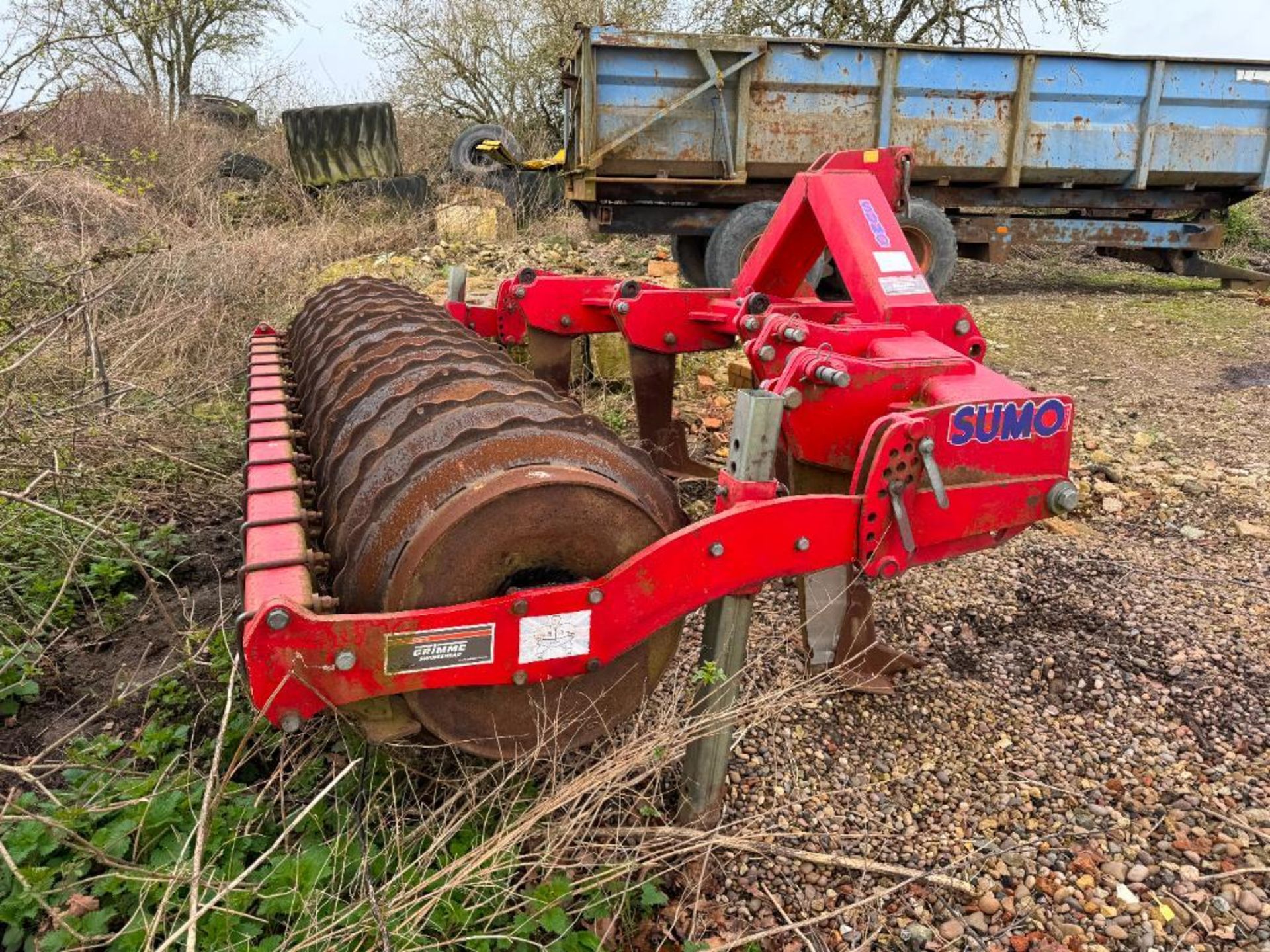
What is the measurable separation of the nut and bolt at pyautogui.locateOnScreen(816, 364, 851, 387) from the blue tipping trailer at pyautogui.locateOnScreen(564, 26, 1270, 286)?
5458 millimetres

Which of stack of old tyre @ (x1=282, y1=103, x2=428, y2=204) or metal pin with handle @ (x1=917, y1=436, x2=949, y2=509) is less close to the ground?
stack of old tyre @ (x1=282, y1=103, x2=428, y2=204)

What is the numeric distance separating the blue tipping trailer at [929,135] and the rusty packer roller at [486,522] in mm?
5637

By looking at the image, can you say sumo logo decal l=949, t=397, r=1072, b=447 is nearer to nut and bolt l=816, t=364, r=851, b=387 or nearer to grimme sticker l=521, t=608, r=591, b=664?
nut and bolt l=816, t=364, r=851, b=387

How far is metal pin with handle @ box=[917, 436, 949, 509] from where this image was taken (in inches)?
83.6

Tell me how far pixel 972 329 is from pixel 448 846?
2.13 m

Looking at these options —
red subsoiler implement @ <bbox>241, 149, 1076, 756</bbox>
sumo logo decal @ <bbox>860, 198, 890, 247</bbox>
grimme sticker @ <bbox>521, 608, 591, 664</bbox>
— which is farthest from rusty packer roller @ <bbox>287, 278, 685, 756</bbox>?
sumo logo decal @ <bbox>860, 198, 890, 247</bbox>

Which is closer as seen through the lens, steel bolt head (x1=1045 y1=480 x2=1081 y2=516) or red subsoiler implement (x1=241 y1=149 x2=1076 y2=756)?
red subsoiler implement (x1=241 y1=149 x2=1076 y2=756)

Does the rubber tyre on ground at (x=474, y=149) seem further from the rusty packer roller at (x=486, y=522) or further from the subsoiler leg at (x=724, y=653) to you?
the subsoiler leg at (x=724, y=653)

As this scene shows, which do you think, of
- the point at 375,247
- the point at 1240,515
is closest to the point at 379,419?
the point at 1240,515

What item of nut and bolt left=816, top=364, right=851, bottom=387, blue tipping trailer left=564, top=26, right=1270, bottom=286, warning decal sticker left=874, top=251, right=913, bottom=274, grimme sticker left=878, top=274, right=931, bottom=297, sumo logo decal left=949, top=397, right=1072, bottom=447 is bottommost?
sumo logo decal left=949, top=397, right=1072, bottom=447

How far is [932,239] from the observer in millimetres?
7785

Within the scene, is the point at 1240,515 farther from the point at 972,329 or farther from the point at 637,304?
the point at 637,304

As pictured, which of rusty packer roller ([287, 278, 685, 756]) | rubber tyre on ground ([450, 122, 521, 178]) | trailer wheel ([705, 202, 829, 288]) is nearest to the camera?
rusty packer roller ([287, 278, 685, 756])

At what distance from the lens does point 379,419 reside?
2.27m
